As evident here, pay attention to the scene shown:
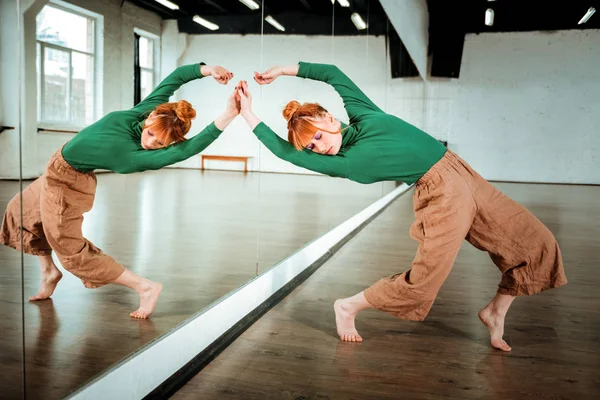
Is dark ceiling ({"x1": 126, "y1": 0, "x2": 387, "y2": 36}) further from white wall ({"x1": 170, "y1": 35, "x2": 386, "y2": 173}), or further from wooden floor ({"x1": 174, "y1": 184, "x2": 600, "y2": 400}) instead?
wooden floor ({"x1": 174, "y1": 184, "x2": 600, "y2": 400})

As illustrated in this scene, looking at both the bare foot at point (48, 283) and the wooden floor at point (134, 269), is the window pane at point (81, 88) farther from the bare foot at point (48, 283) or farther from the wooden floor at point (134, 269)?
the bare foot at point (48, 283)

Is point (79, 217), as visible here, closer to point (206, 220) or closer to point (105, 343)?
point (105, 343)

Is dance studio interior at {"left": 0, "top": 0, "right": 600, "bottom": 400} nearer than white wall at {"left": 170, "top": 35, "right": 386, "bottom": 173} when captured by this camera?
Yes

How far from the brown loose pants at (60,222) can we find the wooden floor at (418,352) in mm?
517

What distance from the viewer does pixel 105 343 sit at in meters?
1.71

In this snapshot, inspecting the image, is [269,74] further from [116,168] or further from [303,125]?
[116,168]

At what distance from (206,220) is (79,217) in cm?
131

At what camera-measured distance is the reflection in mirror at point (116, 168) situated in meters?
1.30

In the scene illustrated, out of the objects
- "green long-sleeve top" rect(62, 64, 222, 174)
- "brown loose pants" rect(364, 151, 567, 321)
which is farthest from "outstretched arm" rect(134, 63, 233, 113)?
"brown loose pants" rect(364, 151, 567, 321)

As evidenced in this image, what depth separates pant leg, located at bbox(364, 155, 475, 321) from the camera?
83.0 inches

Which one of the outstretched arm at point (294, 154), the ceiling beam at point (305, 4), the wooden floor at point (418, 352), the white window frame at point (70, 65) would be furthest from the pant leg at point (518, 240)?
the ceiling beam at point (305, 4)

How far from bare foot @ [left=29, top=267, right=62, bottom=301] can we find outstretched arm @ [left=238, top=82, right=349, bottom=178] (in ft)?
3.22

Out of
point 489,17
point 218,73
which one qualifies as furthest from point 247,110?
point 489,17

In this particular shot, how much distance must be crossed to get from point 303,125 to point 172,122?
0.52 meters
